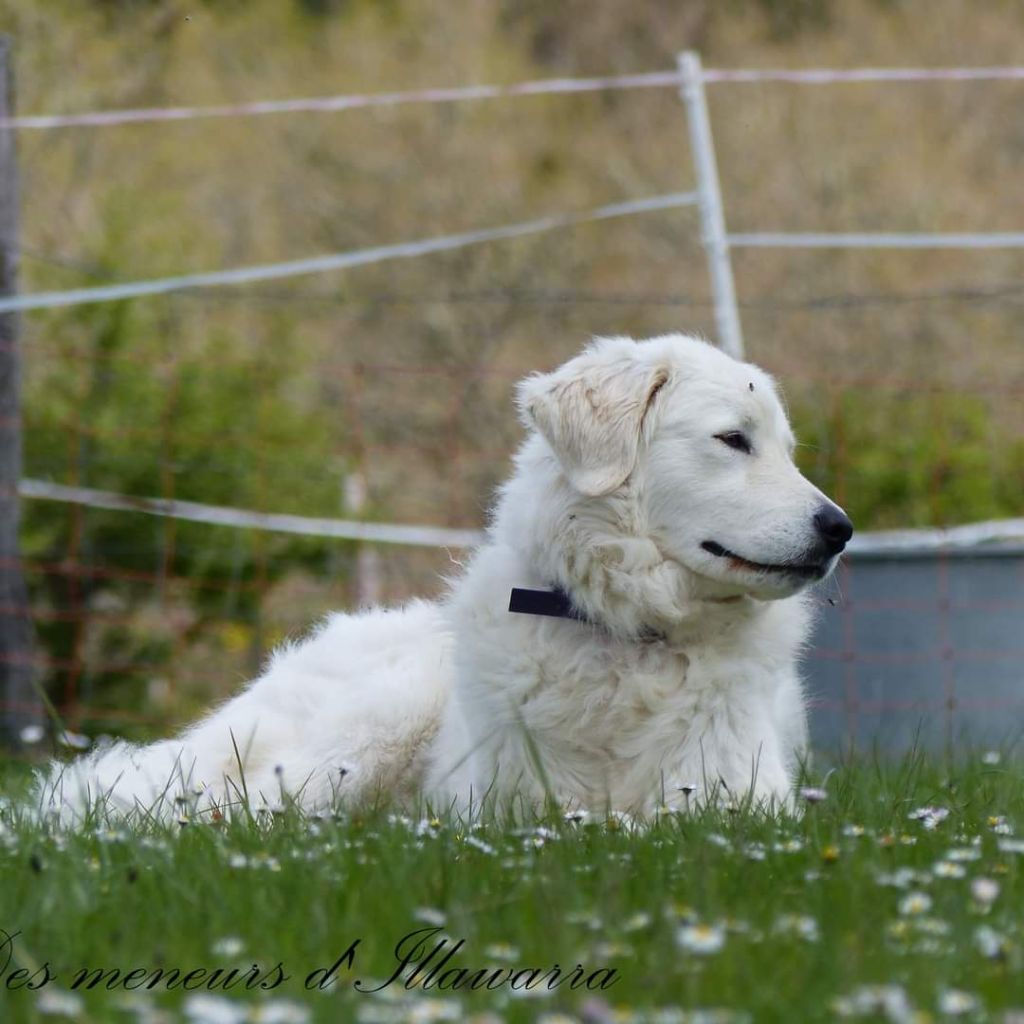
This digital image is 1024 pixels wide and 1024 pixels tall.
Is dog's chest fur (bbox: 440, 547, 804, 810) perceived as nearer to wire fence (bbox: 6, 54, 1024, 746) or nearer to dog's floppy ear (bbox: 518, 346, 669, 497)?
dog's floppy ear (bbox: 518, 346, 669, 497)

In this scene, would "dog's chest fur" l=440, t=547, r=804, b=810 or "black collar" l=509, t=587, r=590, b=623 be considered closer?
"dog's chest fur" l=440, t=547, r=804, b=810

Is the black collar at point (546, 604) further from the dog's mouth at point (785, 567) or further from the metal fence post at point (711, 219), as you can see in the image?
the metal fence post at point (711, 219)

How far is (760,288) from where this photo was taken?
15047 millimetres

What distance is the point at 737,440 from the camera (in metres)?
3.64

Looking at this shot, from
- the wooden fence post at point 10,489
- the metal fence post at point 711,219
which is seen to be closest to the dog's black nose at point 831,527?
the metal fence post at point 711,219

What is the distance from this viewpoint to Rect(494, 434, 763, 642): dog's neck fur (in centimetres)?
361

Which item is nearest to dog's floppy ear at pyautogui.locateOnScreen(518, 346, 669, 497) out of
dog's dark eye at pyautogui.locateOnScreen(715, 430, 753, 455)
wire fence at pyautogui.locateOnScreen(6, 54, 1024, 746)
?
dog's dark eye at pyautogui.locateOnScreen(715, 430, 753, 455)

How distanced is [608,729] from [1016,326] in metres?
13.4

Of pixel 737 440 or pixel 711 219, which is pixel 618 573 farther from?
pixel 711 219

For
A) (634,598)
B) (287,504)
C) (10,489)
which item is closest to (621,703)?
(634,598)

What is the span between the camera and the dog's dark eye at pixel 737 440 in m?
3.63

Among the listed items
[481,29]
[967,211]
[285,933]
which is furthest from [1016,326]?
[285,933]

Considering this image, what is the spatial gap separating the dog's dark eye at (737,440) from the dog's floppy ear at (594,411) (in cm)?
21

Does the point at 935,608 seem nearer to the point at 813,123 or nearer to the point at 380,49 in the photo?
the point at 813,123
